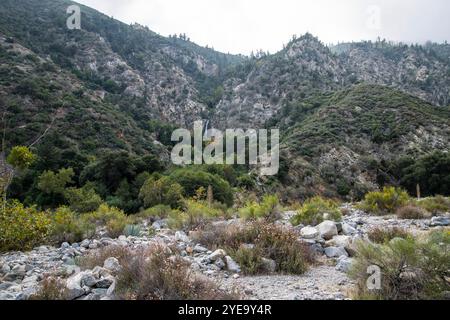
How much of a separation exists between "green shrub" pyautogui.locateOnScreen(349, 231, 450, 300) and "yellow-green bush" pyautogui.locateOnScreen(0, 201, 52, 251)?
7.05 meters

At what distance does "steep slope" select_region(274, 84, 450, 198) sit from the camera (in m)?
33.5

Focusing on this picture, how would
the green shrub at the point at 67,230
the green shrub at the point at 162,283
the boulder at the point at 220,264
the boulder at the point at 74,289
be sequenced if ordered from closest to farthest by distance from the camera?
the green shrub at the point at 162,283 < the boulder at the point at 74,289 < the boulder at the point at 220,264 < the green shrub at the point at 67,230

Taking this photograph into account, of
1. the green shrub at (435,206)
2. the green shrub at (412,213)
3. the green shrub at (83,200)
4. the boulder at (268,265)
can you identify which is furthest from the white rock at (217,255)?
the green shrub at (83,200)

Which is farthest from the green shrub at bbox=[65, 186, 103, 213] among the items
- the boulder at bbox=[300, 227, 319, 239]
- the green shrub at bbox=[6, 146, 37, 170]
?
the boulder at bbox=[300, 227, 319, 239]

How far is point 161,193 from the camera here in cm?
2009

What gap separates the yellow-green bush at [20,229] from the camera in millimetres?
7520

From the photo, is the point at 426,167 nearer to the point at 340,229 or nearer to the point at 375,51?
the point at 340,229

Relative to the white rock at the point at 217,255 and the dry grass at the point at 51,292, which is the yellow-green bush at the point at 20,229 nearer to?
the dry grass at the point at 51,292

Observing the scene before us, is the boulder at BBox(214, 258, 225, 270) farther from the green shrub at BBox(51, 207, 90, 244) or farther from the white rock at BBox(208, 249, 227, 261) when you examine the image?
the green shrub at BBox(51, 207, 90, 244)

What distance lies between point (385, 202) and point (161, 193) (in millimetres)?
12093

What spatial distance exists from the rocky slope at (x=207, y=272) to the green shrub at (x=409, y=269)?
347mm

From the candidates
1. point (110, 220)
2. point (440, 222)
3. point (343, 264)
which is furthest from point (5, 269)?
point (440, 222)

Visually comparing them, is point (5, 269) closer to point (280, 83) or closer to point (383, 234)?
point (383, 234)

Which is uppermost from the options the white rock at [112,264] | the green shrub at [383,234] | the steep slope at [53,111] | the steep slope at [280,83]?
the steep slope at [280,83]
